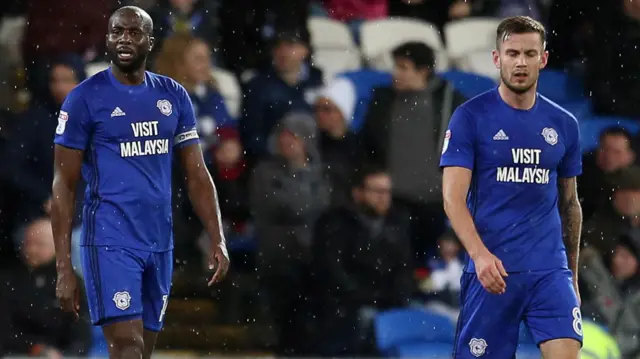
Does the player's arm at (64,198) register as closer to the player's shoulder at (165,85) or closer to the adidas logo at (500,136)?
the player's shoulder at (165,85)

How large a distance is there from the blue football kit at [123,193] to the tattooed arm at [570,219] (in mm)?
1800

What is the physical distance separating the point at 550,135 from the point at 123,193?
192 centimetres

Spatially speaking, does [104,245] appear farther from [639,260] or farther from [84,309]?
[639,260]

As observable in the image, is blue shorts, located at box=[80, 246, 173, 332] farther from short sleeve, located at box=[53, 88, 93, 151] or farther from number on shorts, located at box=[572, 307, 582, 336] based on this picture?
number on shorts, located at box=[572, 307, 582, 336]

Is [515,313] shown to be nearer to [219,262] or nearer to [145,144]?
[219,262]

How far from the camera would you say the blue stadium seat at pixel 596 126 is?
33.6 feet

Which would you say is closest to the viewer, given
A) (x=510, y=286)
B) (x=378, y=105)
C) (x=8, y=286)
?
(x=510, y=286)

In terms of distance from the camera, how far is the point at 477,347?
611 cm

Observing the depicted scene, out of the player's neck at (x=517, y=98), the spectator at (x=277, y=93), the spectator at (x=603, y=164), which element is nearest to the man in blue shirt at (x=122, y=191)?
the player's neck at (x=517, y=98)

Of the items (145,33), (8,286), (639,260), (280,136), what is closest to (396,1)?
(280,136)

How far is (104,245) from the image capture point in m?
6.25

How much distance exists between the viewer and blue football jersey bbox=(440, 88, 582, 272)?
6062 mm

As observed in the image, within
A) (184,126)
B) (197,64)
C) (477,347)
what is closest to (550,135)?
(477,347)

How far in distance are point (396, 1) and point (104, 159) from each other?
4.92 metres
